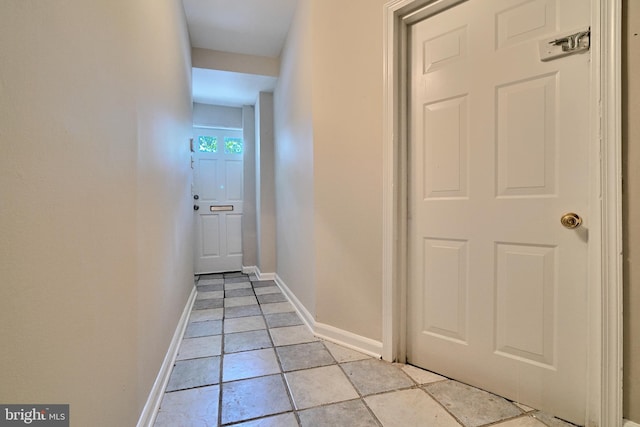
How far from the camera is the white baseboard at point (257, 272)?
12.3 ft

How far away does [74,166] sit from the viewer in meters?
0.68

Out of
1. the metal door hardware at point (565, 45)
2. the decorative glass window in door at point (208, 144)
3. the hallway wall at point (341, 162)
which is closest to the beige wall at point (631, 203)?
the metal door hardware at point (565, 45)

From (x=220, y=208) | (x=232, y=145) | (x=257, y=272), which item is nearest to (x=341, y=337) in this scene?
(x=257, y=272)

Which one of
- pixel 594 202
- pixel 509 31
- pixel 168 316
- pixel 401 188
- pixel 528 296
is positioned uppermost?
pixel 509 31

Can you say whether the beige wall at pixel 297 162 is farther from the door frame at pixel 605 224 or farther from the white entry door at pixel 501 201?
the door frame at pixel 605 224

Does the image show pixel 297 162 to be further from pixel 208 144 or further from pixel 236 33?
pixel 208 144

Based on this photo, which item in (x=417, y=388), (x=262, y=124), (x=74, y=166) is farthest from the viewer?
(x=262, y=124)

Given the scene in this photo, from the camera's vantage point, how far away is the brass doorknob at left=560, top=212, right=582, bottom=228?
3.78 ft

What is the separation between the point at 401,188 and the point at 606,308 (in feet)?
3.20

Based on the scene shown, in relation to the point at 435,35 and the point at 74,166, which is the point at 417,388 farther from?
the point at 435,35

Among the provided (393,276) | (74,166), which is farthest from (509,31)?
(74,166)

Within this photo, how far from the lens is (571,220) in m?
1.16

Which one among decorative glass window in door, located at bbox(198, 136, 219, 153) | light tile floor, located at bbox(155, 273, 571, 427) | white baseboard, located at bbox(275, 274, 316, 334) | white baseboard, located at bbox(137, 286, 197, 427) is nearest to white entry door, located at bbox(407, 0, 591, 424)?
light tile floor, located at bbox(155, 273, 571, 427)

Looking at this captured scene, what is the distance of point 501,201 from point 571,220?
0.87 ft
